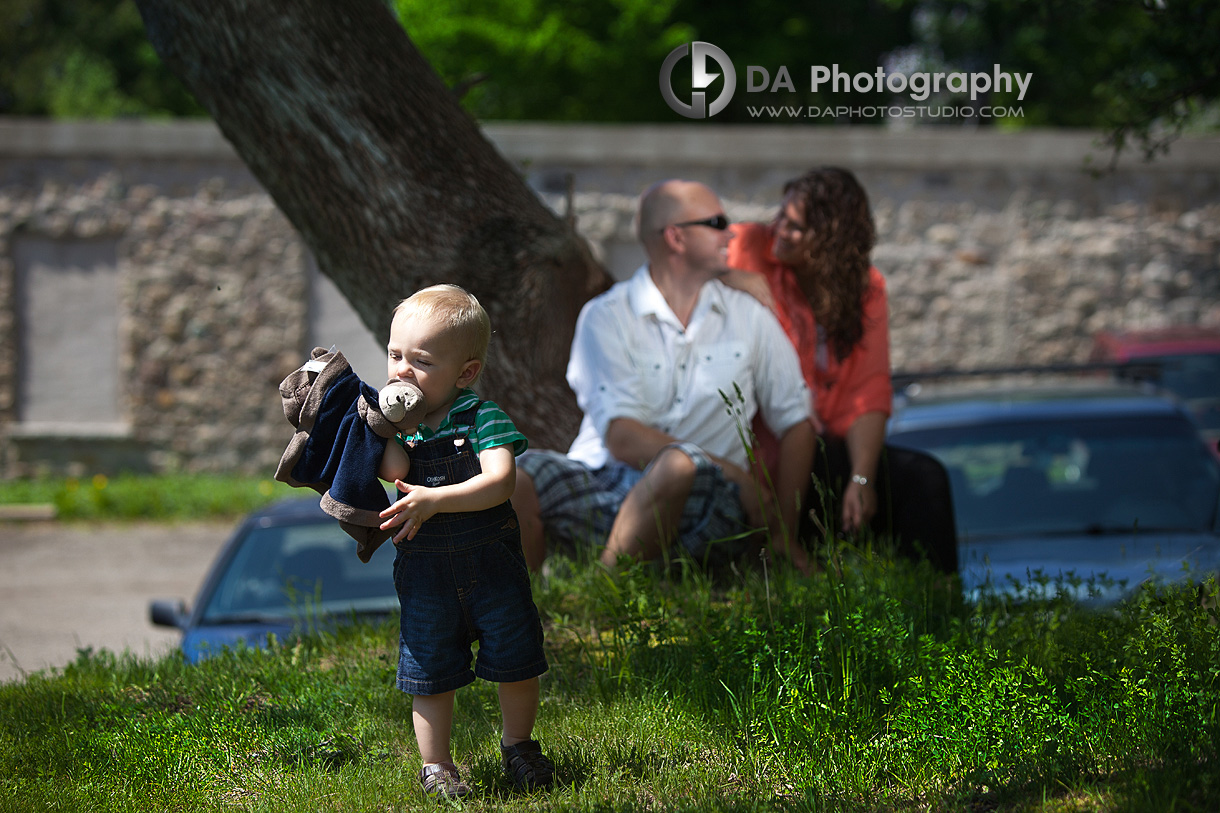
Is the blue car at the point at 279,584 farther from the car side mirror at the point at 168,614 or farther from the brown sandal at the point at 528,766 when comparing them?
the brown sandal at the point at 528,766

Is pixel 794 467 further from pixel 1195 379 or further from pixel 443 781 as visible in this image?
pixel 1195 379

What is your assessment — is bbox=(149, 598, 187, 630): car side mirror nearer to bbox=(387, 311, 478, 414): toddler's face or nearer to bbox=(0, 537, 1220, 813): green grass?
bbox=(0, 537, 1220, 813): green grass

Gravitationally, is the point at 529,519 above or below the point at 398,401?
below

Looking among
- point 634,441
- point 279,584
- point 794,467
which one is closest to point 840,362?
point 794,467

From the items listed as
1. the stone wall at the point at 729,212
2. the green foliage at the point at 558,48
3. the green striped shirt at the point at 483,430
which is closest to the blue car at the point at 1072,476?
the green striped shirt at the point at 483,430

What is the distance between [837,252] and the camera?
4.24m

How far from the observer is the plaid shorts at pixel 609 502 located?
12.4 ft

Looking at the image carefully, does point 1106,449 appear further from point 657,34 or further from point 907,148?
point 657,34

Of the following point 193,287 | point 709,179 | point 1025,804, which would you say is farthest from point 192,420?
point 1025,804

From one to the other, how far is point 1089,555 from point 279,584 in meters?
3.58

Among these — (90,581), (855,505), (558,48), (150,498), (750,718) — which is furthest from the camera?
(558,48)

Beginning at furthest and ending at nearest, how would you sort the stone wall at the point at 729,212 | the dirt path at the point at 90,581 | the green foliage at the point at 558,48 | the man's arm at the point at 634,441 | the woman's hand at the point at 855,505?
the green foliage at the point at 558,48 < the stone wall at the point at 729,212 < the dirt path at the point at 90,581 < the woman's hand at the point at 855,505 < the man's arm at the point at 634,441

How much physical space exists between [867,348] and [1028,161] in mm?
7791

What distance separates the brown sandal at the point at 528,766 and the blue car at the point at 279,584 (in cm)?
211
